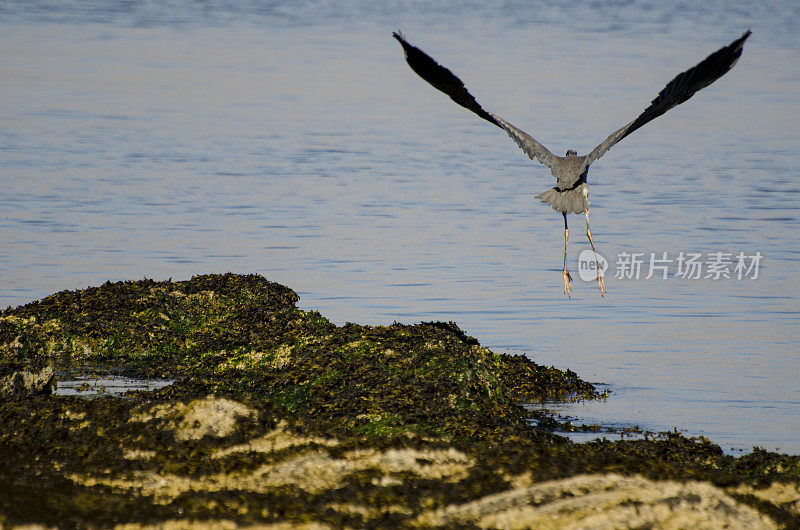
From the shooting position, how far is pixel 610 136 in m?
10.4

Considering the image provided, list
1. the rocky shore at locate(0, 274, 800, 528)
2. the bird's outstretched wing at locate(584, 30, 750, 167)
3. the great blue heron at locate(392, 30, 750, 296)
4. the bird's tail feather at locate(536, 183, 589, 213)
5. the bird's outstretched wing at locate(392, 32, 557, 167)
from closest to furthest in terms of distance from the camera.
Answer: the rocky shore at locate(0, 274, 800, 528), the bird's outstretched wing at locate(584, 30, 750, 167), the great blue heron at locate(392, 30, 750, 296), the bird's outstretched wing at locate(392, 32, 557, 167), the bird's tail feather at locate(536, 183, 589, 213)

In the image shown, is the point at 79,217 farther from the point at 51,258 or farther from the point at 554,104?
the point at 554,104

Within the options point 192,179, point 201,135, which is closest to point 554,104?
point 201,135

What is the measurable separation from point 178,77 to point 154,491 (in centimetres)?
4487

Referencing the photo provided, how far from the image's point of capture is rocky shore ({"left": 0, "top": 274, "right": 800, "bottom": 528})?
5.23 metres

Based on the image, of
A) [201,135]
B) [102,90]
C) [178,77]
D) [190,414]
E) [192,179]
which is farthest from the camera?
[178,77]

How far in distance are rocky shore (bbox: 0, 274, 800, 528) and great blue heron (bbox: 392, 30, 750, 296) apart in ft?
8.02

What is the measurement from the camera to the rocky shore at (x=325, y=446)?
5234mm

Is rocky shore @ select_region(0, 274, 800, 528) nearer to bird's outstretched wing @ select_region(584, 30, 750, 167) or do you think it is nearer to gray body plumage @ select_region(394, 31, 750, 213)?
gray body plumage @ select_region(394, 31, 750, 213)

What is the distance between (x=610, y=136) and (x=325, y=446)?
5426 millimetres

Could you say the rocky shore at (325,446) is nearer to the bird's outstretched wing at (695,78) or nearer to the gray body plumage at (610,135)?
the gray body plumage at (610,135)

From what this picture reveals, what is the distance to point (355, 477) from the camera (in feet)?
19.3

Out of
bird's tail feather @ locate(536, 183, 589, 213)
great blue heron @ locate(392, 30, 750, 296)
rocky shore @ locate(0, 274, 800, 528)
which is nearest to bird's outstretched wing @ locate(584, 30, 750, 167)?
great blue heron @ locate(392, 30, 750, 296)

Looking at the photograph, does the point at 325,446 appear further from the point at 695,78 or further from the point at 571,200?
the point at 571,200
